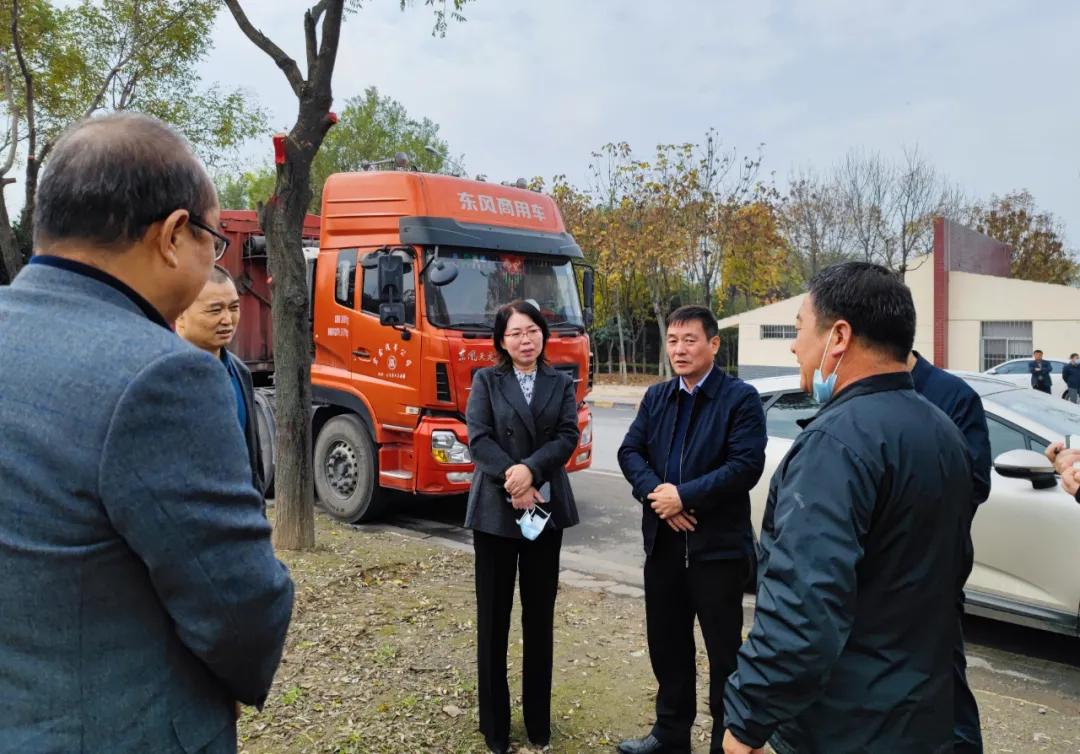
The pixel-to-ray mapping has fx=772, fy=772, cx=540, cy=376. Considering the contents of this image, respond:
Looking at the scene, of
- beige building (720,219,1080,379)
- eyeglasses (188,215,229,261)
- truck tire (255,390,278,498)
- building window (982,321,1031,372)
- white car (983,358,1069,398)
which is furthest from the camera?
building window (982,321,1031,372)

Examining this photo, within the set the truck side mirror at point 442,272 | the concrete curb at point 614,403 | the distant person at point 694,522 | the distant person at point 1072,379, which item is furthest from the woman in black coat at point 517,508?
the distant person at point 1072,379

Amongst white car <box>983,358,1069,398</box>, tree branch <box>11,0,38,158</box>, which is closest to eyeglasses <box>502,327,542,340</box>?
tree branch <box>11,0,38,158</box>

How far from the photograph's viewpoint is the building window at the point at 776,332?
2957 centimetres

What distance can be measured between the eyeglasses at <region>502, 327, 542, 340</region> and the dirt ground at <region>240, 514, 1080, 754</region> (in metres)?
1.78

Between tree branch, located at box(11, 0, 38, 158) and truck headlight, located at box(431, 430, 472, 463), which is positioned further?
tree branch, located at box(11, 0, 38, 158)

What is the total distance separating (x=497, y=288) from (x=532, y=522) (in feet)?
13.9

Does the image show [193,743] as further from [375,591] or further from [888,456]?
Answer: [375,591]

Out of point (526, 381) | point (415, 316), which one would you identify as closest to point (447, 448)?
point (415, 316)

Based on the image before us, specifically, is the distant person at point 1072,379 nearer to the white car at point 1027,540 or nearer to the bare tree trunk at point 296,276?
the white car at point 1027,540

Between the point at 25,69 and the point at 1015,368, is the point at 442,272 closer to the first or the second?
the point at 25,69

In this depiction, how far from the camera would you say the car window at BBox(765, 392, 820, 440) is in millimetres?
5664

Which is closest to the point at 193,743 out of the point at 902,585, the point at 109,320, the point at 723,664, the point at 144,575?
the point at 144,575

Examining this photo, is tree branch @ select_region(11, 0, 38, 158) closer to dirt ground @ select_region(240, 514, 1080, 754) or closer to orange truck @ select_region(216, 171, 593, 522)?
orange truck @ select_region(216, 171, 593, 522)

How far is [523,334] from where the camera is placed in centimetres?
370
